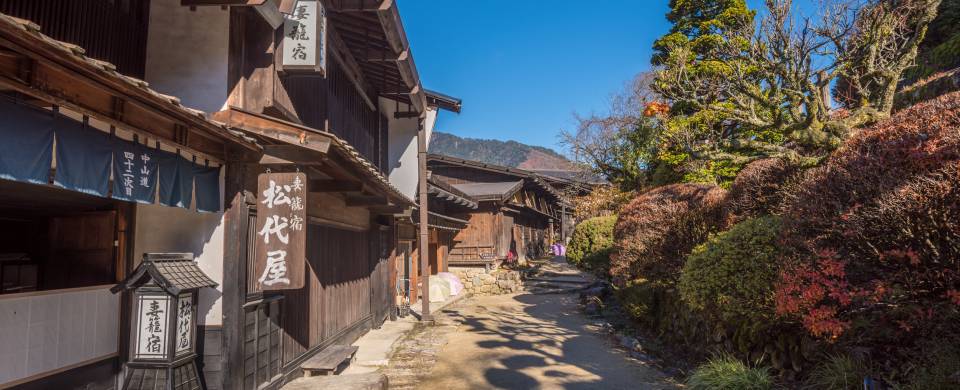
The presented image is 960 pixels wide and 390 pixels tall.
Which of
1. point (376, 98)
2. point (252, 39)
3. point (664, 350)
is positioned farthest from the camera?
point (376, 98)

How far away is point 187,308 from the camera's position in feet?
17.8

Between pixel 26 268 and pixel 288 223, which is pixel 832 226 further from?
pixel 26 268

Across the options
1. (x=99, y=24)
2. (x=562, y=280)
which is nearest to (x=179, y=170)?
(x=99, y=24)

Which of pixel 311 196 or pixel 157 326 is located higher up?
pixel 311 196

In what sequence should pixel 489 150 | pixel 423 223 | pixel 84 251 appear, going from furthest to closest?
pixel 489 150
pixel 423 223
pixel 84 251

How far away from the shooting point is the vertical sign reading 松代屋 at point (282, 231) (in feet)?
20.2

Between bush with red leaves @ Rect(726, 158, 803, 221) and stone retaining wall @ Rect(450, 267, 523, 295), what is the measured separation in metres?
14.2

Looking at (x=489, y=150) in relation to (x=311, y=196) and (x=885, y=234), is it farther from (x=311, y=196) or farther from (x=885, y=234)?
(x=885, y=234)

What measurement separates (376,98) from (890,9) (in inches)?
448

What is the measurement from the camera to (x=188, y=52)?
6.41 meters

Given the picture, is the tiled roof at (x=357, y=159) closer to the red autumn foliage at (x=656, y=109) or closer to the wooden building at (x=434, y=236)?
the wooden building at (x=434, y=236)

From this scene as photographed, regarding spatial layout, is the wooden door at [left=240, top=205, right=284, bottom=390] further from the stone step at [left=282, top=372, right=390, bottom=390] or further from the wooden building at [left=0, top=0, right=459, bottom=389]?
the stone step at [left=282, top=372, right=390, bottom=390]

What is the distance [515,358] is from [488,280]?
1362 cm

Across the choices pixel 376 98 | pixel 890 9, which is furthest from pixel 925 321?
pixel 376 98
